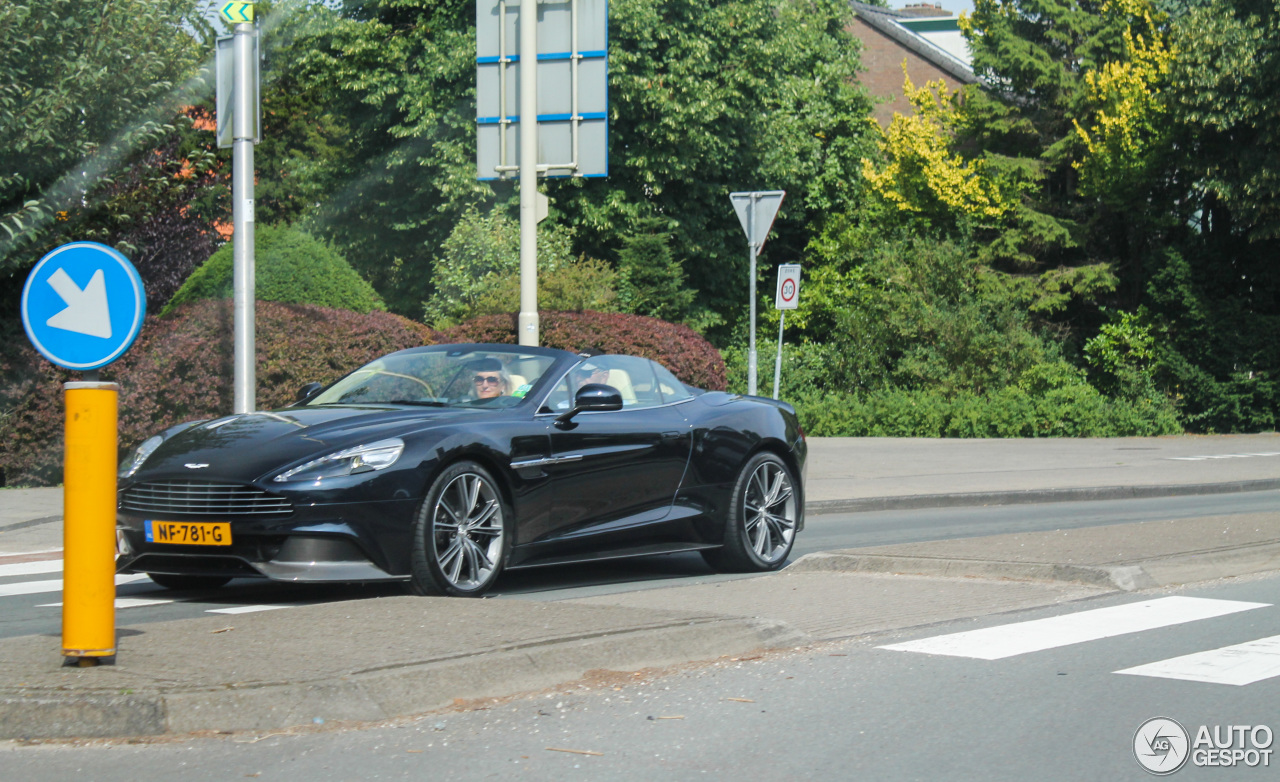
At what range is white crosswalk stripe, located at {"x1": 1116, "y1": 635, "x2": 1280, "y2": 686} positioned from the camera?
567 cm

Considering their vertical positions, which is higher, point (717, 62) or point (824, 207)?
point (717, 62)

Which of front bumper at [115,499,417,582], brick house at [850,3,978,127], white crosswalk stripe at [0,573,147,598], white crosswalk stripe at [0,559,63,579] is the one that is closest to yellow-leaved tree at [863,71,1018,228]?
brick house at [850,3,978,127]

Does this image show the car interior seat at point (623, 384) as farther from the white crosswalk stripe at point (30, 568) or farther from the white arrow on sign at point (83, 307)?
the white crosswalk stripe at point (30, 568)

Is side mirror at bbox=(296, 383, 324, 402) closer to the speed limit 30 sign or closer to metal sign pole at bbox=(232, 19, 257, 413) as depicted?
metal sign pole at bbox=(232, 19, 257, 413)

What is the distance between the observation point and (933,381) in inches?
1143

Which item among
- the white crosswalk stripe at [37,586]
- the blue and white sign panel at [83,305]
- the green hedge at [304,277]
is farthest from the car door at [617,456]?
the green hedge at [304,277]

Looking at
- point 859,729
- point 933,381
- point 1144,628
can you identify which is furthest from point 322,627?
point 933,381

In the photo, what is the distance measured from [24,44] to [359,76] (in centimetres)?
1590

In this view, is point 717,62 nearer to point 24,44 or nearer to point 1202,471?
point 1202,471

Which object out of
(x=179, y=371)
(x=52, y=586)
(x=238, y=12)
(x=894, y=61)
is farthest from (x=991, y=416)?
(x=894, y=61)

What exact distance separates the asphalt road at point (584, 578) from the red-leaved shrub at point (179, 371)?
14.8ft

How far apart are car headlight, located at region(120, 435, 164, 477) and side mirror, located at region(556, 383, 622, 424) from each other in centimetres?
222

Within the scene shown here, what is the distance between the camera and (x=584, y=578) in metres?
8.72

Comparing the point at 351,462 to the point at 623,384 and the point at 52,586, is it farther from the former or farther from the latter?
the point at 52,586
